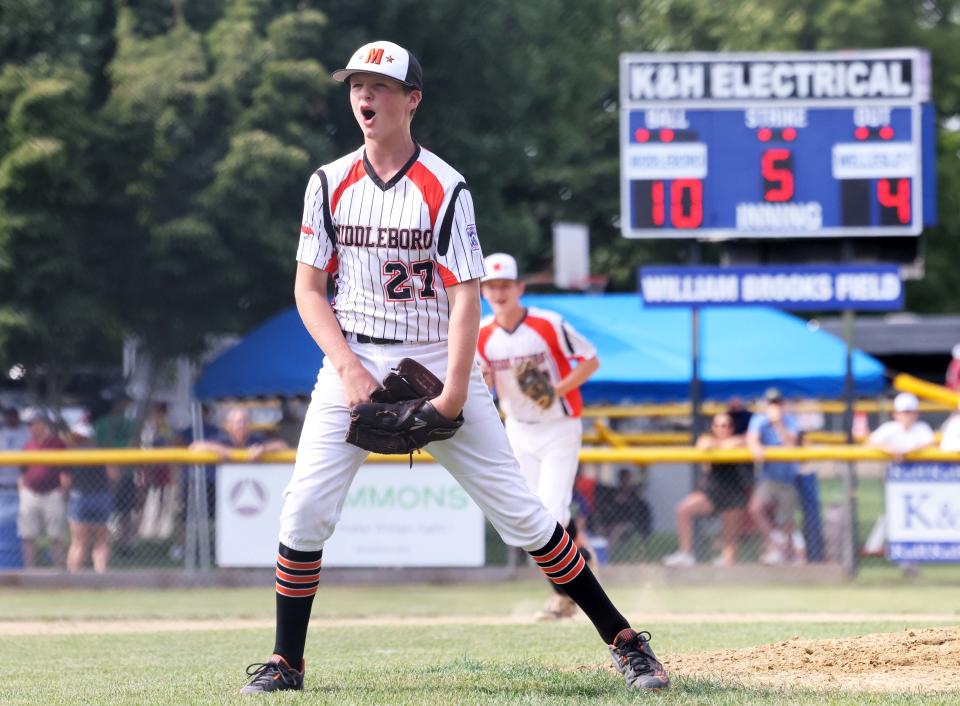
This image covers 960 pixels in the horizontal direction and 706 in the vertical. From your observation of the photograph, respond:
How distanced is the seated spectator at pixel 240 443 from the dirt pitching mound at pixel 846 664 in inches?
284

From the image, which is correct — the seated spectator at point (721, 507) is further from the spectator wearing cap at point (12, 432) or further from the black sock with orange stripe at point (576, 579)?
the spectator wearing cap at point (12, 432)

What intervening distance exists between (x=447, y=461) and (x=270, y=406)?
17.0 metres

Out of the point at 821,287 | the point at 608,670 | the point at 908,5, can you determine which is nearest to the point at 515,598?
the point at 821,287

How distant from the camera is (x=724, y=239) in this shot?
1587cm

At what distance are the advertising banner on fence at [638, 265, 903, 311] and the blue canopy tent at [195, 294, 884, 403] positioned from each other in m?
2.46

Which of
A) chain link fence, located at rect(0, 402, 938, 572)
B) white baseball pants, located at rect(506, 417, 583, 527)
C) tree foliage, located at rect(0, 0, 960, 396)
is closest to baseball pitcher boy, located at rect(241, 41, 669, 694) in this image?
white baseball pants, located at rect(506, 417, 583, 527)

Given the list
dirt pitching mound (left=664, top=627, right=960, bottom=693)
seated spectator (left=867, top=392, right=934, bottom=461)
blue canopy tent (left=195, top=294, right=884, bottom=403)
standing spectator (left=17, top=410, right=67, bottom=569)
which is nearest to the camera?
dirt pitching mound (left=664, top=627, right=960, bottom=693)

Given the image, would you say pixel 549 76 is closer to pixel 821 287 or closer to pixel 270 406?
pixel 270 406

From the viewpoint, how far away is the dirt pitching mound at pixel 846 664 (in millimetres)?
5855

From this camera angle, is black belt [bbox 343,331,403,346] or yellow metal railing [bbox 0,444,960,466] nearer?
black belt [bbox 343,331,403,346]

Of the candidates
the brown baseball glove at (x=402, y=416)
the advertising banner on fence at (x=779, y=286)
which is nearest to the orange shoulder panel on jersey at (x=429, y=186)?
the brown baseball glove at (x=402, y=416)

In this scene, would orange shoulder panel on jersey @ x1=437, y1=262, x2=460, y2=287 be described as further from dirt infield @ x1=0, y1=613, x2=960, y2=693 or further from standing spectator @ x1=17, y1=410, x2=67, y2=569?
standing spectator @ x1=17, y1=410, x2=67, y2=569

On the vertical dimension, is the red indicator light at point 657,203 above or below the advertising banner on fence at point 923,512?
above

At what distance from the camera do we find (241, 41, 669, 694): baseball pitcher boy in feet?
18.0
